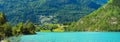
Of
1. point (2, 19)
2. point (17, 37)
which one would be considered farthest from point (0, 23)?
point (17, 37)

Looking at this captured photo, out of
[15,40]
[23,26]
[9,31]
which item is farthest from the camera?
[23,26]

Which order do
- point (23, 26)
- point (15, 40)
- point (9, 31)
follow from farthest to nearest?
point (23, 26) < point (9, 31) < point (15, 40)

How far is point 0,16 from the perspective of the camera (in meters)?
124

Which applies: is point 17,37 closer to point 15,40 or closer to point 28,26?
point 15,40

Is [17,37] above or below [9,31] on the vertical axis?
above

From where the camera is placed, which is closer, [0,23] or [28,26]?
[0,23]

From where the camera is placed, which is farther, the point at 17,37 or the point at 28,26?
the point at 28,26

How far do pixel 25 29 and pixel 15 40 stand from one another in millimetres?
146474

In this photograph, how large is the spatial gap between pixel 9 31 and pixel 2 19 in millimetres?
13050

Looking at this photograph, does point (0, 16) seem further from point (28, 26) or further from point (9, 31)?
point (28, 26)

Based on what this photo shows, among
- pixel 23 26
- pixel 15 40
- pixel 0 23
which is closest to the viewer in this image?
pixel 15 40

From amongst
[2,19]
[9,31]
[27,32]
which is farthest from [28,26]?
[2,19]

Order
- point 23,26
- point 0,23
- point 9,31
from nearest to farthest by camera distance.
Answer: point 0,23
point 9,31
point 23,26

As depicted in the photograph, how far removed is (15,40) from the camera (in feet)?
158
